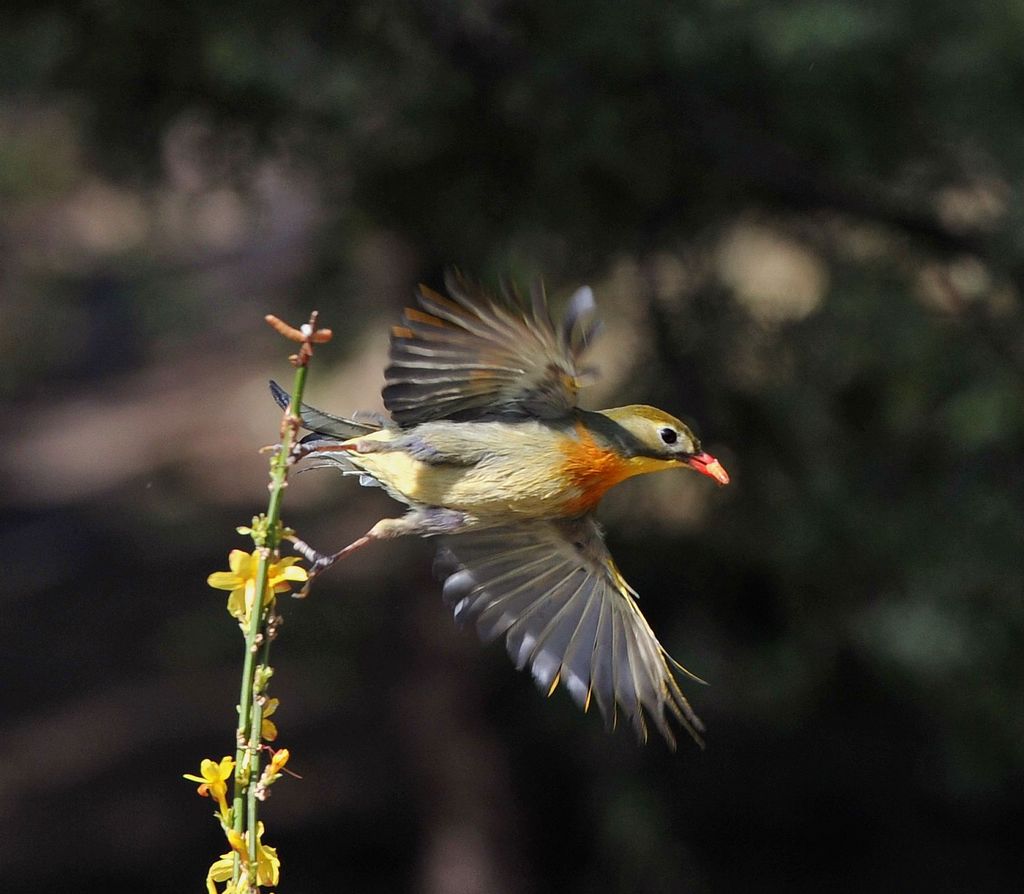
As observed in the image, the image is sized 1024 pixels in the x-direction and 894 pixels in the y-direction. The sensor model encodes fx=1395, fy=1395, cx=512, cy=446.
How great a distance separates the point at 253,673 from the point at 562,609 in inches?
58.8

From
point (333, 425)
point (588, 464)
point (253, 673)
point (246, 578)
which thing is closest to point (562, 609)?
point (588, 464)

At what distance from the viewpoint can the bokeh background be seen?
3965 mm

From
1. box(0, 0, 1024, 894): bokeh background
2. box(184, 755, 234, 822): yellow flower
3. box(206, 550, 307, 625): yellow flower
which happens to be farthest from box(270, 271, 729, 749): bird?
box(0, 0, 1024, 894): bokeh background

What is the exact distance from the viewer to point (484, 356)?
259 centimetres

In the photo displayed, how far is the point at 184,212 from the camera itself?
14.4 ft

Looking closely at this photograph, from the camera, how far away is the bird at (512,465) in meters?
2.55

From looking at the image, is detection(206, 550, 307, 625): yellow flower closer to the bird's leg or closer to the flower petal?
the flower petal

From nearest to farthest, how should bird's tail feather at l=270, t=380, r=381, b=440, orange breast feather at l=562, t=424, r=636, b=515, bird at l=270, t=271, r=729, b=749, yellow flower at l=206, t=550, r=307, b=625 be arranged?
yellow flower at l=206, t=550, r=307, b=625, bird at l=270, t=271, r=729, b=749, orange breast feather at l=562, t=424, r=636, b=515, bird's tail feather at l=270, t=380, r=381, b=440

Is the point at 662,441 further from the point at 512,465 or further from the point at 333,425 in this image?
the point at 333,425

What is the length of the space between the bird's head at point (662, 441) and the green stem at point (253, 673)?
1292 millimetres

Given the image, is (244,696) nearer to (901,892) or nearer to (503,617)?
(503,617)

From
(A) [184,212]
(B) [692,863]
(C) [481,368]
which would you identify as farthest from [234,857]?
(B) [692,863]

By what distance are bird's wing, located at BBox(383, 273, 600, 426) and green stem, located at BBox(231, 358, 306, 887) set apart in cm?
81

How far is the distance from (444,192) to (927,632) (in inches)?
83.7
